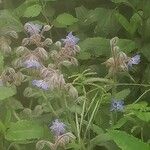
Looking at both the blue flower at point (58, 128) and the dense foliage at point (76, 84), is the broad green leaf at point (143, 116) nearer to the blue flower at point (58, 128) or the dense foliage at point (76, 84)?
the dense foliage at point (76, 84)

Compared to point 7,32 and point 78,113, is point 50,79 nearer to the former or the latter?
point 78,113

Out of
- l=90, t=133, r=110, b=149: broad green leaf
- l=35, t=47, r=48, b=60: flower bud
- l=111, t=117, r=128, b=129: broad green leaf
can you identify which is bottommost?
l=90, t=133, r=110, b=149: broad green leaf

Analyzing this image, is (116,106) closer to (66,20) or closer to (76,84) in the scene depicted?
(76,84)

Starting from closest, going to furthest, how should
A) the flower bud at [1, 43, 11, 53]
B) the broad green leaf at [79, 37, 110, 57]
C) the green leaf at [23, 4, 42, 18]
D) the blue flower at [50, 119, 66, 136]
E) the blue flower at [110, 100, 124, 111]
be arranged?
the blue flower at [50, 119, 66, 136], the blue flower at [110, 100, 124, 111], the flower bud at [1, 43, 11, 53], the broad green leaf at [79, 37, 110, 57], the green leaf at [23, 4, 42, 18]

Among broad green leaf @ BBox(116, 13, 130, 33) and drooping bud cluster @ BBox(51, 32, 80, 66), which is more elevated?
drooping bud cluster @ BBox(51, 32, 80, 66)

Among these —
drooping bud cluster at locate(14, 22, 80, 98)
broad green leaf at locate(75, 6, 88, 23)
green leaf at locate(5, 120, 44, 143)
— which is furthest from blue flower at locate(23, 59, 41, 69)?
broad green leaf at locate(75, 6, 88, 23)

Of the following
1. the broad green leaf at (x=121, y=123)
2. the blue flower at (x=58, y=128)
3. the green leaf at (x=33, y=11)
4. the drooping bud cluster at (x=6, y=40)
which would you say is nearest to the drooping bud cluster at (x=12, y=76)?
the drooping bud cluster at (x=6, y=40)

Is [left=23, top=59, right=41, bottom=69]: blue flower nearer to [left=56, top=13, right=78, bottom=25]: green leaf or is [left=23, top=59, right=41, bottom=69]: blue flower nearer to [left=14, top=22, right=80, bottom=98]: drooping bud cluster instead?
[left=14, top=22, right=80, bottom=98]: drooping bud cluster
